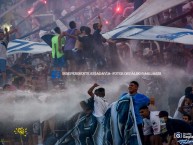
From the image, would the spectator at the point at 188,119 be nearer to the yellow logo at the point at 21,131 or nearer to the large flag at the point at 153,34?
the large flag at the point at 153,34

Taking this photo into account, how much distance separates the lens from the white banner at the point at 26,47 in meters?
17.6

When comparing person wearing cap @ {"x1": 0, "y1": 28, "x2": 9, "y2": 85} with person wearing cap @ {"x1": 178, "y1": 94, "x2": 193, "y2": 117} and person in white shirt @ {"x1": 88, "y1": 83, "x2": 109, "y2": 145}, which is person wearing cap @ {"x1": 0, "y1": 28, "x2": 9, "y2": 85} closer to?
person in white shirt @ {"x1": 88, "y1": 83, "x2": 109, "y2": 145}

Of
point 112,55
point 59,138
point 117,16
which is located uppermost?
point 117,16

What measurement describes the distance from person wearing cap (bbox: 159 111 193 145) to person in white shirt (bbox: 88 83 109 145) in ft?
5.12

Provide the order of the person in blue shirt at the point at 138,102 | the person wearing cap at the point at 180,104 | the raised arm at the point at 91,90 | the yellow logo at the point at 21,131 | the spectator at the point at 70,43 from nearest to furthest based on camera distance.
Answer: the person in blue shirt at the point at 138,102, the person wearing cap at the point at 180,104, the raised arm at the point at 91,90, the yellow logo at the point at 21,131, the spectator at the point at 70,43

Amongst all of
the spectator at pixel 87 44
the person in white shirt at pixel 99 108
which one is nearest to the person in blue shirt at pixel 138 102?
the person in white shirt at pixel 99 108

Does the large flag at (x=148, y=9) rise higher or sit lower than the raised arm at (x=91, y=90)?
higher

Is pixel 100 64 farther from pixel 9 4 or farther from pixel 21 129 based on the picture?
pixel 9 4

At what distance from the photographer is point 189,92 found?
15.2 meters

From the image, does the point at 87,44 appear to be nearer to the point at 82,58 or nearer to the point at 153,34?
the point at 82,58

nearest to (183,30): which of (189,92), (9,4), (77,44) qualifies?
(189,92)

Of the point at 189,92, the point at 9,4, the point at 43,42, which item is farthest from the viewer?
the point at 9,4

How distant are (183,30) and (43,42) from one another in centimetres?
432

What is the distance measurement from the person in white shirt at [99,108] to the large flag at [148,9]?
229 cm
